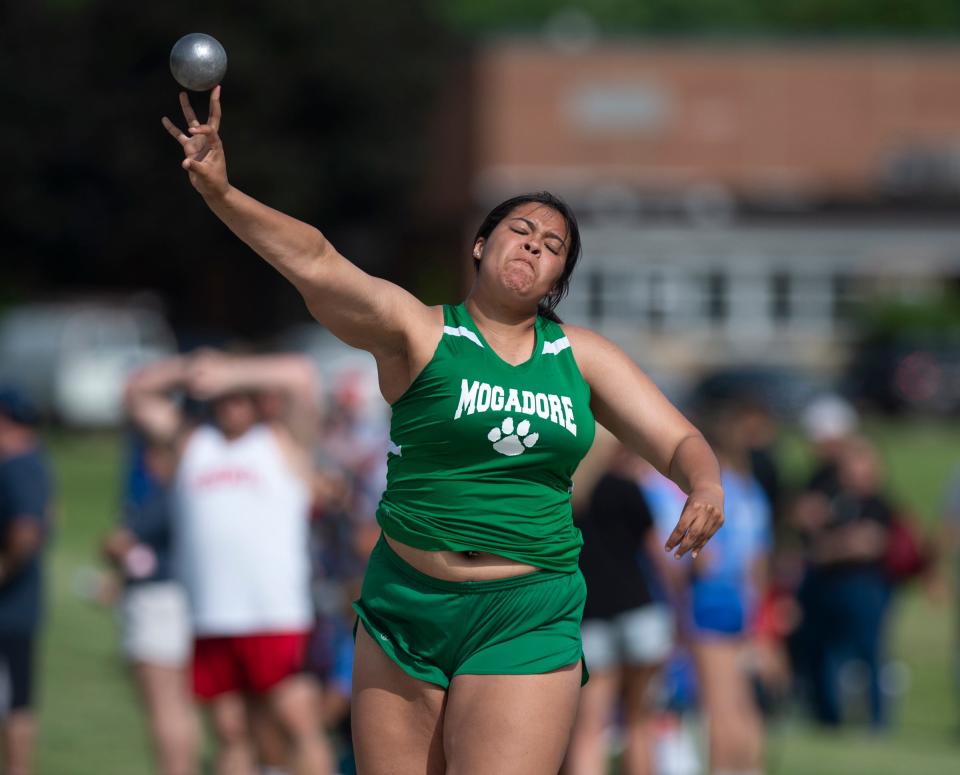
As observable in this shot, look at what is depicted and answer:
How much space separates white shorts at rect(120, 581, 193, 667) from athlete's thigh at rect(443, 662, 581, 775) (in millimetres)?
4384

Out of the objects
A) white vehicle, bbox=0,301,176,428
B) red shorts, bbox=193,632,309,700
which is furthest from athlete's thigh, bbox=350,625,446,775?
white vehicle, bbox=0,301,176,428

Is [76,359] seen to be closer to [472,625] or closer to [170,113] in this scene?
[170,113]

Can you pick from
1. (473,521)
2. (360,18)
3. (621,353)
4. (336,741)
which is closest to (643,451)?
(621,353)

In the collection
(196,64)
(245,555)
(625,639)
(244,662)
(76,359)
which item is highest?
(196,64)

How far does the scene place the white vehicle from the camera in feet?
116

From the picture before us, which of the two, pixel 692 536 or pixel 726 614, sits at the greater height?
pixel 692 536

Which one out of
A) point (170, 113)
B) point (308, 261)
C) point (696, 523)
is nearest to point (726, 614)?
A: point (696, 523)

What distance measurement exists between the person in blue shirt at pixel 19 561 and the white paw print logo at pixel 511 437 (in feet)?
14.8

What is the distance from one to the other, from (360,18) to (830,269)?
1639 cm

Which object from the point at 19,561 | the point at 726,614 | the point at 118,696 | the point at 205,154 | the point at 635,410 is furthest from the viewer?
the point at 118,696

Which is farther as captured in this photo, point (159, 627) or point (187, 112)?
point (159, 627)

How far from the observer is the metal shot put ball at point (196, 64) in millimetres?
4301

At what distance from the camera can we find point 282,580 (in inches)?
316

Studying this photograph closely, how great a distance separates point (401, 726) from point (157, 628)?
4.37 meters
